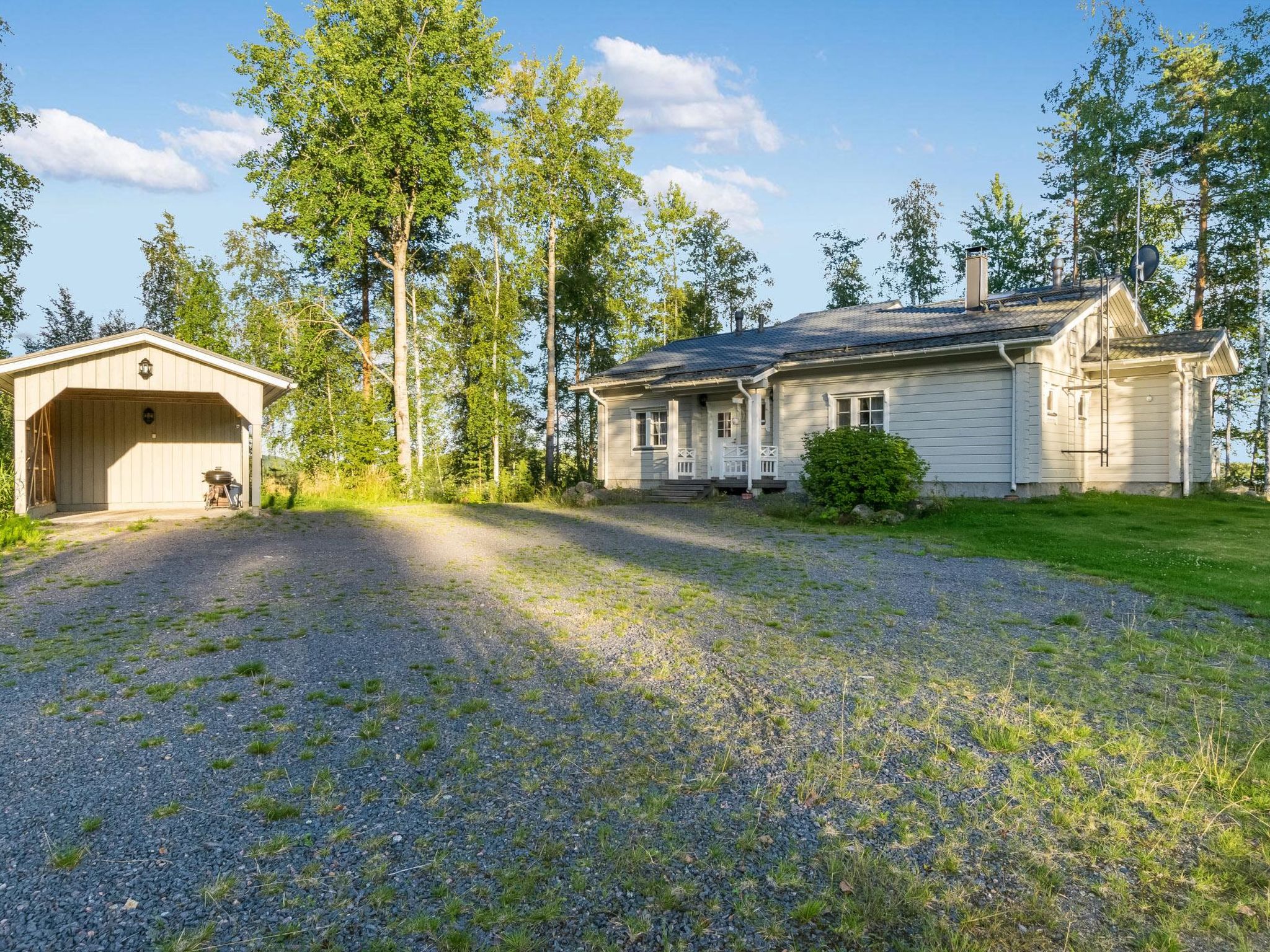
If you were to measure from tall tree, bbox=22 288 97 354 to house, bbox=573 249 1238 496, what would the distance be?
25908 millimetres

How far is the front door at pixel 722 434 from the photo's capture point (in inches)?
753

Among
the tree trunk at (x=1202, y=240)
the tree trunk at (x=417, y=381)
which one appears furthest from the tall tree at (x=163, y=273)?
the tree trunk at (x=1202, y=240)

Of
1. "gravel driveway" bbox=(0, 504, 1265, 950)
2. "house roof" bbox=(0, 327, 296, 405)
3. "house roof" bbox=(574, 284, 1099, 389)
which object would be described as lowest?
"gravel driveway" bbox=(0, 504, 1265, 950)

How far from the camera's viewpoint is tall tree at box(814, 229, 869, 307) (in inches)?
1339

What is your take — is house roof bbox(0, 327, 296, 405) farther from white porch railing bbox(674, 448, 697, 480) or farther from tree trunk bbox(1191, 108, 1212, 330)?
tree trunk bbox(1191, 108, 1212, 330)

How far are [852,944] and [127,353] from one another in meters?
15.5

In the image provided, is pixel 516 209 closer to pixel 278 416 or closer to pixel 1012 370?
pixel 278 416

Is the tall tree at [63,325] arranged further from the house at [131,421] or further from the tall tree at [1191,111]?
the tall tree at [1191,111]

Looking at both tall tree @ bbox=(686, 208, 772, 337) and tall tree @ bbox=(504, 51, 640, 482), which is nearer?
tall tree @ bbox=(504, 51, 640, 482)

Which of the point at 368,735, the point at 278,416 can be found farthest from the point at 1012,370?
the point at 278,416

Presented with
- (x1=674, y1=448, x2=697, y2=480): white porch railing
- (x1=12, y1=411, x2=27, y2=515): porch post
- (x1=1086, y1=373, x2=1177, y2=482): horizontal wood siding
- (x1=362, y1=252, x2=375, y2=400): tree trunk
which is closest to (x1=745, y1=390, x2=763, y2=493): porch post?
(x1=674, y1=448, x2=697, y2=480): white porch railing

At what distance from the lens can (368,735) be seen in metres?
3.76

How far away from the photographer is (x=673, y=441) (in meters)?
19.6

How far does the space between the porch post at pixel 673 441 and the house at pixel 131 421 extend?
9.33m
